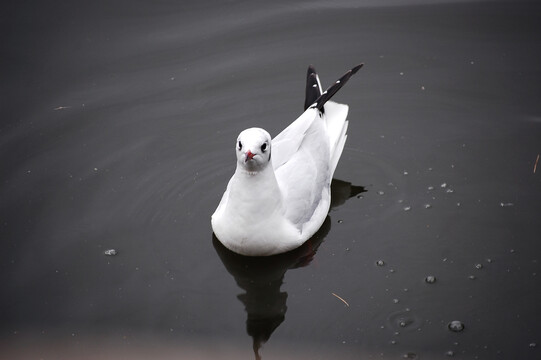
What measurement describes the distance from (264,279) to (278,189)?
2.06 ft

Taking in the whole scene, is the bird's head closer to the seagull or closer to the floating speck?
the seagull

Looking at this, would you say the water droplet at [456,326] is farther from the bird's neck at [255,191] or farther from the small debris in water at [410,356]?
the bird's neck at [255,191]

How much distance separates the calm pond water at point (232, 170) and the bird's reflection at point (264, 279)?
0.05ft

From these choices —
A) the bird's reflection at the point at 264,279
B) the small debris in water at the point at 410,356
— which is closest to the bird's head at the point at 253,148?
the bird's reflection at the point at 264,279

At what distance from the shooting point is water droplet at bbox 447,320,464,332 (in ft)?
15.1

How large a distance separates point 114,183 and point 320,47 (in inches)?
101

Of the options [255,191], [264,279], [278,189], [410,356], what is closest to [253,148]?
[255,191]

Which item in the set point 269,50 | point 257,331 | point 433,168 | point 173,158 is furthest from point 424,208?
point 269,50

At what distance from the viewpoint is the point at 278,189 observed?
513 cm

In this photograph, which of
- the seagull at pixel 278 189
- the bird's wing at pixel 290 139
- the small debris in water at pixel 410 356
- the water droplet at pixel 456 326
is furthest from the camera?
the bird's wing at pixel 290 139

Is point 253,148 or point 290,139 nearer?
point 253,148

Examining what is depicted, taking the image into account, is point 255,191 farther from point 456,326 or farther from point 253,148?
point 456,326

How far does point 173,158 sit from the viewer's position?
605 cm

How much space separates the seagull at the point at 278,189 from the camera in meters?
4.95
